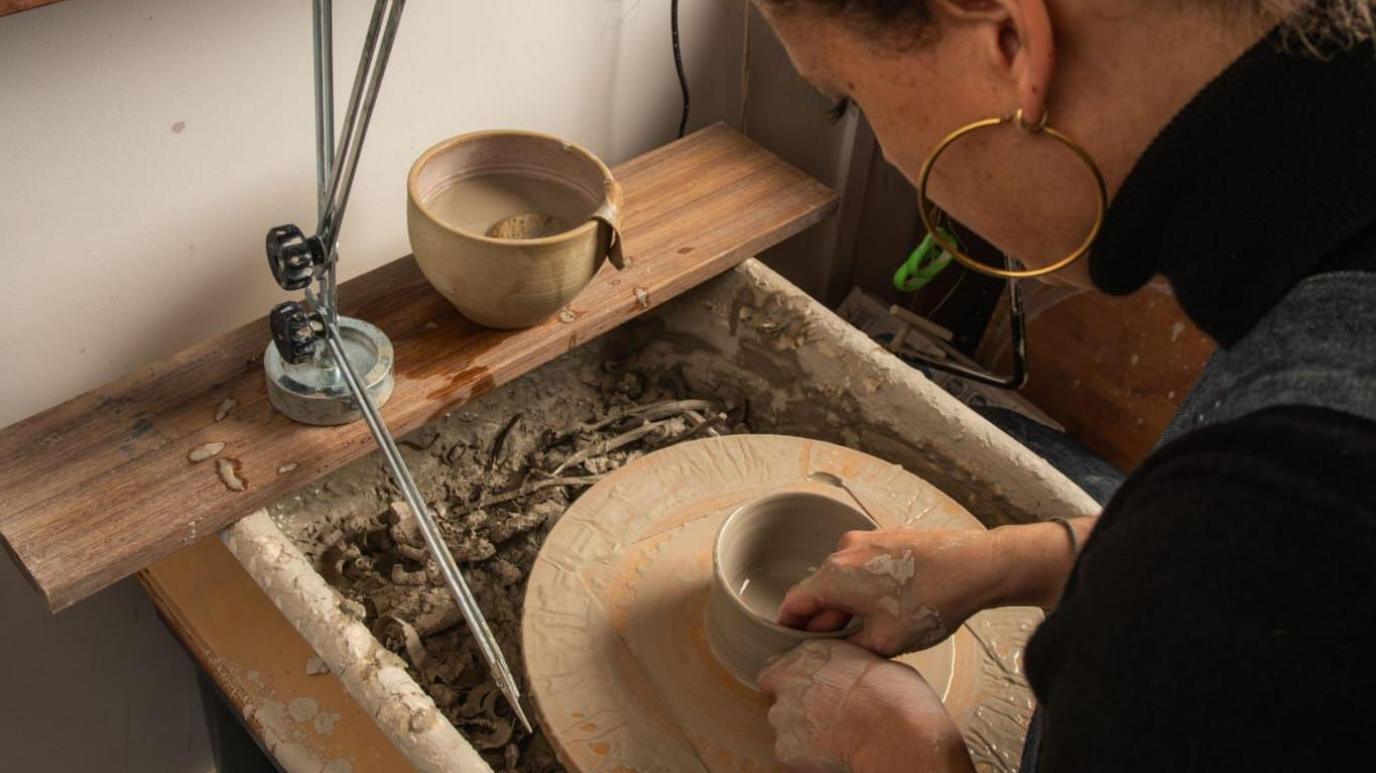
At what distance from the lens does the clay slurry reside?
158 cm

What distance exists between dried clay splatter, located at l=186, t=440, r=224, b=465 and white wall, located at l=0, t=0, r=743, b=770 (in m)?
0.23

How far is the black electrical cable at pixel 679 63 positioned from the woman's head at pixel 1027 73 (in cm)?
109

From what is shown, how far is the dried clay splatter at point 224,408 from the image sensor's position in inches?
55.9

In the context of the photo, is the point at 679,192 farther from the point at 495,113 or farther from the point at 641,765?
the point at 641,765

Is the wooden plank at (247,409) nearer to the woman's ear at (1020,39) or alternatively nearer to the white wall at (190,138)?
the white wall at (190,138)

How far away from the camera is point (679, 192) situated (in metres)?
1.82

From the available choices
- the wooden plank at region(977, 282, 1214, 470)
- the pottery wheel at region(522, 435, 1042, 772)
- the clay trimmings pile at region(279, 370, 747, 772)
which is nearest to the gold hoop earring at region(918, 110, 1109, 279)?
the pottery wheel at region(522, 435, 1042, 772)

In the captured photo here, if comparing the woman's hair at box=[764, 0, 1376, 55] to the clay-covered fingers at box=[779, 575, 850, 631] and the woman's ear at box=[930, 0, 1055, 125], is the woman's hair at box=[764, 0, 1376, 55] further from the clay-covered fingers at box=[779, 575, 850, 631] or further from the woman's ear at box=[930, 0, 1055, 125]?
the clay-covered fingers at box=[779, 575, 850, 631]

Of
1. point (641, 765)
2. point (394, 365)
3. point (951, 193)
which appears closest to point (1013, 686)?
point (641, 765)

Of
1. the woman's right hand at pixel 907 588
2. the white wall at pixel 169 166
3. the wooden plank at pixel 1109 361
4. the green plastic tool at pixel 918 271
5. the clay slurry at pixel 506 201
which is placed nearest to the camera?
the woman's right hand at pixel 907 588

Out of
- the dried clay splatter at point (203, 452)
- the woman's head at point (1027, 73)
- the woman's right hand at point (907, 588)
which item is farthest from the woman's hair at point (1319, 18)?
the dried clay splatter at point (203, 452)

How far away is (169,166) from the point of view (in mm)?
1426

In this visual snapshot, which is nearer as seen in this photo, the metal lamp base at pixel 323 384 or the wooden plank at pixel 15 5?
the wooden plank at pixel 15 5

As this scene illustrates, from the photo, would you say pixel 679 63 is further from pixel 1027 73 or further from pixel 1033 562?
pixel 1027 73
